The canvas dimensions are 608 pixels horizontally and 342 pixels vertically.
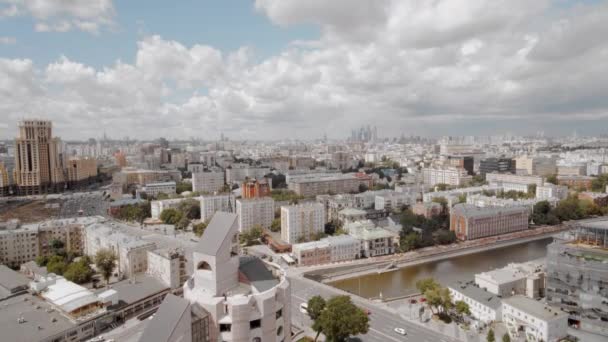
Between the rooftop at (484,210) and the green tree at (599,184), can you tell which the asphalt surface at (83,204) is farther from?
the green tree at (599,184)

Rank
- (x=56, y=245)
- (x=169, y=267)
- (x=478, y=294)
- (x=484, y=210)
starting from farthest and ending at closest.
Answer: (x=484, y=210) → (x=56, y=245) → (x=169, y=267) → (x=478, y=294)

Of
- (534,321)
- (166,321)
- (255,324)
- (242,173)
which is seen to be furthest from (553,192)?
(166,321)

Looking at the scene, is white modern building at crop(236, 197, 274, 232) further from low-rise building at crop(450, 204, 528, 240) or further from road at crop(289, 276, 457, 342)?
low-rise building at crop(450, 204, 528, 240)

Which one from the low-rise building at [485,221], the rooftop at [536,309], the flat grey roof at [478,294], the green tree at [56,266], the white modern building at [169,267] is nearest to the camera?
the rooftop at [536,309]

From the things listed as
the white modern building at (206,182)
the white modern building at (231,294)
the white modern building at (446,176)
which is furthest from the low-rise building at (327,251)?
the white modern building at (446,176)

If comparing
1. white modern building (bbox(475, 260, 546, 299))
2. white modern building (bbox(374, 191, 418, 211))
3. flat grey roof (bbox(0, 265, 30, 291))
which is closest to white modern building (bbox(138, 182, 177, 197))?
white modern building (bbox(374, 191, 418, 211))

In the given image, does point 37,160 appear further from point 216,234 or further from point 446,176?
point 446,176
